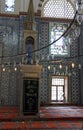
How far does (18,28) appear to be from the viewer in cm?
1500

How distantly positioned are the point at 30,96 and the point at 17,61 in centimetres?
495

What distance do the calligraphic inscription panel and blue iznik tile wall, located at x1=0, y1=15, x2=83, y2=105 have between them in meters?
4.56

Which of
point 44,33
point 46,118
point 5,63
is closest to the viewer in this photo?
point 46,118

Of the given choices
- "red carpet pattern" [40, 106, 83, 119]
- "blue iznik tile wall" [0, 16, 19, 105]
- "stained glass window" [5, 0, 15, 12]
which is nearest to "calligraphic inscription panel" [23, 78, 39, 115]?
"red carpet pattern" [40, 106, 83, 119]

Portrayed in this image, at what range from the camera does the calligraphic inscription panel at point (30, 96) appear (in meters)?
9.77

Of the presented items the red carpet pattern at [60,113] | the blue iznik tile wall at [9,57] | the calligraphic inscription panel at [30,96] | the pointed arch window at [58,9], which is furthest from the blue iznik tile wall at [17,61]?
the calligraphic inscription panel at [30,96]

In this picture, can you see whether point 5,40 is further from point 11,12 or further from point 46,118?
point 46,118

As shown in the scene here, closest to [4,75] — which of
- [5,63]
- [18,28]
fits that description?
[5,63]

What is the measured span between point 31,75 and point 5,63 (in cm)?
483

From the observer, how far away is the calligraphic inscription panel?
32.0 feet

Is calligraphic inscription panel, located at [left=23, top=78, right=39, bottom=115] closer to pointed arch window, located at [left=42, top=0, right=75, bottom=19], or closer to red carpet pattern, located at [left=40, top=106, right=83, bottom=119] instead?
red carpet pattern, located at [left=40, top=106, right=83, bottom=119]

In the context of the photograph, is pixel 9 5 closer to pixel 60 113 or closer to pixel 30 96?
pixel 30 96

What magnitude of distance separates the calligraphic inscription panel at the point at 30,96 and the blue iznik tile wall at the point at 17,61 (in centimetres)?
456

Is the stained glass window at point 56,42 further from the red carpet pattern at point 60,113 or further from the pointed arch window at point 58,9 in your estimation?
the red carpet pattern at point 60,113
